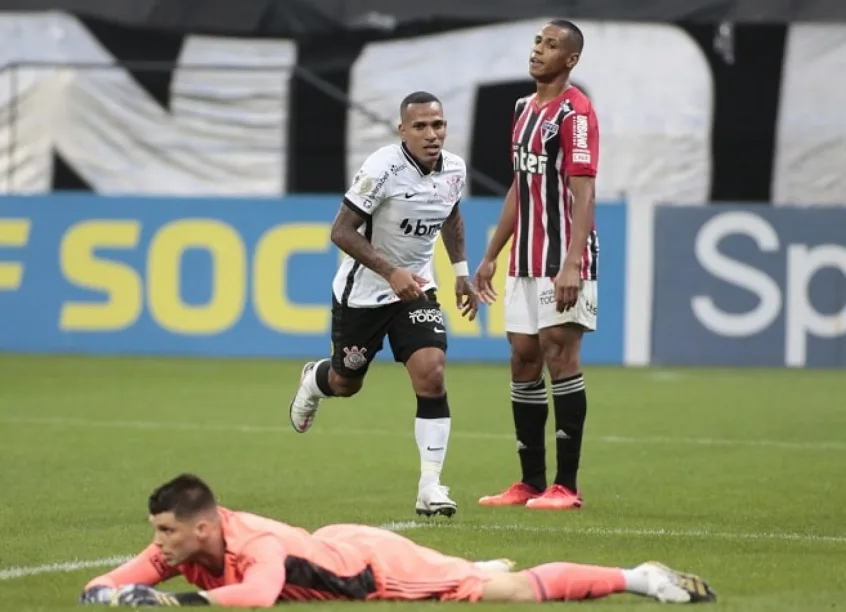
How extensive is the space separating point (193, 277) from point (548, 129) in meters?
10.0

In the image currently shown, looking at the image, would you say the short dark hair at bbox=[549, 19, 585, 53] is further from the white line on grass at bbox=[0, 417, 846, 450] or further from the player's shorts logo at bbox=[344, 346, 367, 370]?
the white line on grass at bbox=[0, 417, 846, 450]

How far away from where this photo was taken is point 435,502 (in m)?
8.55

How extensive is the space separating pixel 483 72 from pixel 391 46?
117 centimetres

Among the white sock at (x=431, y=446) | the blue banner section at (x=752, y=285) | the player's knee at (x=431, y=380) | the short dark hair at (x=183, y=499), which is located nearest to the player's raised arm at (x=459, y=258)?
the player's knee at (x=431, y=380)

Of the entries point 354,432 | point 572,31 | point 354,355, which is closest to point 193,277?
point 354,432

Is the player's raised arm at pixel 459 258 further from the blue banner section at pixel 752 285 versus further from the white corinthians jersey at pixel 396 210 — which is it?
the blue banner section at pixel 752 285

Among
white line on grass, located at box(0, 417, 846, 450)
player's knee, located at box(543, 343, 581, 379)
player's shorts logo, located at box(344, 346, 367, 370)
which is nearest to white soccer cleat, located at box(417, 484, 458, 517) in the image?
player's shorts logo, located at box(344, 346, 367, 370)

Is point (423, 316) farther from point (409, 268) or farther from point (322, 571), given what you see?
point (322, 571)

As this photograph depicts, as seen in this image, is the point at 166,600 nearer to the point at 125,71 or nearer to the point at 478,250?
the point at 478,250

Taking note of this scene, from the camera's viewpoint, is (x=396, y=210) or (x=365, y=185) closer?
(x=365, y=185)

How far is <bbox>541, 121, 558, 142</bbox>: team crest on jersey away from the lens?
9.23 meters

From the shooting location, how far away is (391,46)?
22.4 metres

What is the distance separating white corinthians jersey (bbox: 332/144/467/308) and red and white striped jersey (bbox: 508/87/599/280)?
0.36m

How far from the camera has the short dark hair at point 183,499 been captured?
19.0 ft
